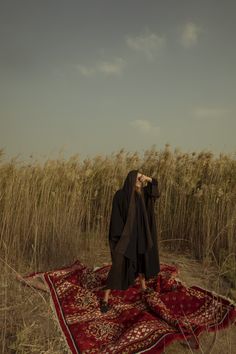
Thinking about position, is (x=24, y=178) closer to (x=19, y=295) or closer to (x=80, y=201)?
(x=80, y=201)

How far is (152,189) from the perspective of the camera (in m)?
3.77

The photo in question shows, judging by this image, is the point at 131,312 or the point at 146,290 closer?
the point at 131,312

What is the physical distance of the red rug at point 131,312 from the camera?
2904mm

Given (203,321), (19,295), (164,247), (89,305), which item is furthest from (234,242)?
(19,295)

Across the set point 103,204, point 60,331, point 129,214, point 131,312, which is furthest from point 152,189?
point 103,204

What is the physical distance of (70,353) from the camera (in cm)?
273

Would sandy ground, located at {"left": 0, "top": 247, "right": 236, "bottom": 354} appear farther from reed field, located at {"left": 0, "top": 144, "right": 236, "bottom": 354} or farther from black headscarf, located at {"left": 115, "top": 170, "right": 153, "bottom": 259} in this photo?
black headscarf, located at {"left": 115, "top": 170, "right": 153, "bottom": 259}

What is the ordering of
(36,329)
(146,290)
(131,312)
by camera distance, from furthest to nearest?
(146,290) → (131,312) → (36,329)

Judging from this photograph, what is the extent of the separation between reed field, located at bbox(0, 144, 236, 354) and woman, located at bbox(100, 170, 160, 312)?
968 millimetres

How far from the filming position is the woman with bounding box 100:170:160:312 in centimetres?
355

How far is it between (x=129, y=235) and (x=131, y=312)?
0.67m

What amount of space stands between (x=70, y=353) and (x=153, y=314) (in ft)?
3.16

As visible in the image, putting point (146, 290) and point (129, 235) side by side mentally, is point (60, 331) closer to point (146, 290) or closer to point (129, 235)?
point (129, 235)

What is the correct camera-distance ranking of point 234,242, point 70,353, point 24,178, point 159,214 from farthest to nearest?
1. point 159,214
2. point 24,178
3. point 234,242
4. point 70,353
